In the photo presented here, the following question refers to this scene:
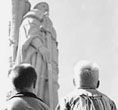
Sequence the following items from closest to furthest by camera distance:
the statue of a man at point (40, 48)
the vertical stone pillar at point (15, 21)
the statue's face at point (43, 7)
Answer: the statue of a man at point (40, 48) < the vertical stone pillar at point (15, 21) < the statue's face at point (43, 7)

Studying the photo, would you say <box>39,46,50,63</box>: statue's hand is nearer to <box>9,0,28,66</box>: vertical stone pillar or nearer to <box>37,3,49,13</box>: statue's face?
<box>9,0,28,66</box>: vertical stone pillar

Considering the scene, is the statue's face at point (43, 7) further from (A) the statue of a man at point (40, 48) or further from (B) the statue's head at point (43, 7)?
(A) the statue of a man at point (40, 48)

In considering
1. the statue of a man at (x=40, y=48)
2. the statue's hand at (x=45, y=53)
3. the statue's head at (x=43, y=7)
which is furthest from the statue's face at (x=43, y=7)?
the statue's hand at (x=45, y=53)

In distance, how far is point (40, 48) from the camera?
9.70 metres

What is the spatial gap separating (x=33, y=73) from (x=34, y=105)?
0.20 m

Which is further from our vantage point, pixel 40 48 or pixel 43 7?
pixel 43 7

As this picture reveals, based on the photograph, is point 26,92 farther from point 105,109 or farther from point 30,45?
point 30,45

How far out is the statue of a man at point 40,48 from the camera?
9492 mm

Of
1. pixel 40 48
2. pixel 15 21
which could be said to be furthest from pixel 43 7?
pixel 40 48

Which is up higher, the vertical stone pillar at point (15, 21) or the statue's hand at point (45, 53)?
the vertical stone pillar at point (15, 21)

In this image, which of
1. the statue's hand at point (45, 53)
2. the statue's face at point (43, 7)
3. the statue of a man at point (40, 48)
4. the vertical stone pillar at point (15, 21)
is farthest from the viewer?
the statue's face at point (43, 7)

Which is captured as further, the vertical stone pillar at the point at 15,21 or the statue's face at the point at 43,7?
the statue's face at the point at 43,7

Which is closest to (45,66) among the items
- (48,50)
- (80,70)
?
(48,50)

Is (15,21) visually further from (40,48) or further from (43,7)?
(40,48)
